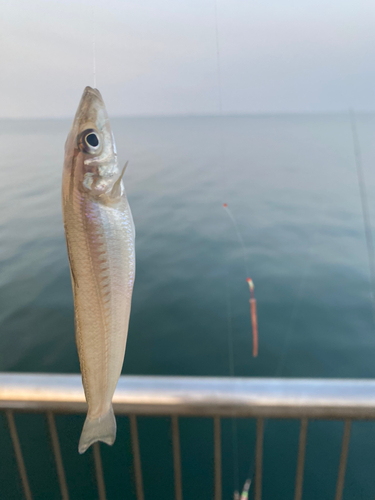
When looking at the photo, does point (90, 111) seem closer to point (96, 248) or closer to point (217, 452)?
point (96, 248)

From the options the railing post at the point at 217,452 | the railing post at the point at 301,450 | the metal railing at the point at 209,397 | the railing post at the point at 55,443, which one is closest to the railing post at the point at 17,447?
the metal railing at the point at 209,397

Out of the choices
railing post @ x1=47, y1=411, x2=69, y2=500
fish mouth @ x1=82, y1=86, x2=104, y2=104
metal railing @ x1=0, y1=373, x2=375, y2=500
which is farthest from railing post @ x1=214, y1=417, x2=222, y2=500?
fish mouth @ x1=82, y1=86, x2=104, y2=104

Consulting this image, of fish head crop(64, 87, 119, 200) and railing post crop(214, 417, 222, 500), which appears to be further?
railing post crop(214, 417, 222, 500)

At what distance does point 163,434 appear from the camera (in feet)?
14.5

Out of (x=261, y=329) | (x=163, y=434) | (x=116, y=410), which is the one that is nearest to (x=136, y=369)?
(x=163, y=434)

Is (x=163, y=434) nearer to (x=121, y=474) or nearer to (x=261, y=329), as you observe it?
(x=121, y=474)

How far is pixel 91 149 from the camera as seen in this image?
52 cm

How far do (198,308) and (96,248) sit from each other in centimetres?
639

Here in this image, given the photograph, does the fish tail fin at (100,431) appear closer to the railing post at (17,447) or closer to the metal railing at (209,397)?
the metal railing at (209,397)

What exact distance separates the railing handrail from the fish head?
79 cm

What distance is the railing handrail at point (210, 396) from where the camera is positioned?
986 mm

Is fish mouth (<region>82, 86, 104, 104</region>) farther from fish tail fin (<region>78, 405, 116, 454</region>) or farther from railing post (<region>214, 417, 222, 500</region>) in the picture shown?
railing post (<region>214, 417, 222, 500</region>)

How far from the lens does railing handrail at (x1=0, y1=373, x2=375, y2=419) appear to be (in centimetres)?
99

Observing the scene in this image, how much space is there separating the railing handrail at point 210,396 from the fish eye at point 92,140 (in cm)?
83
